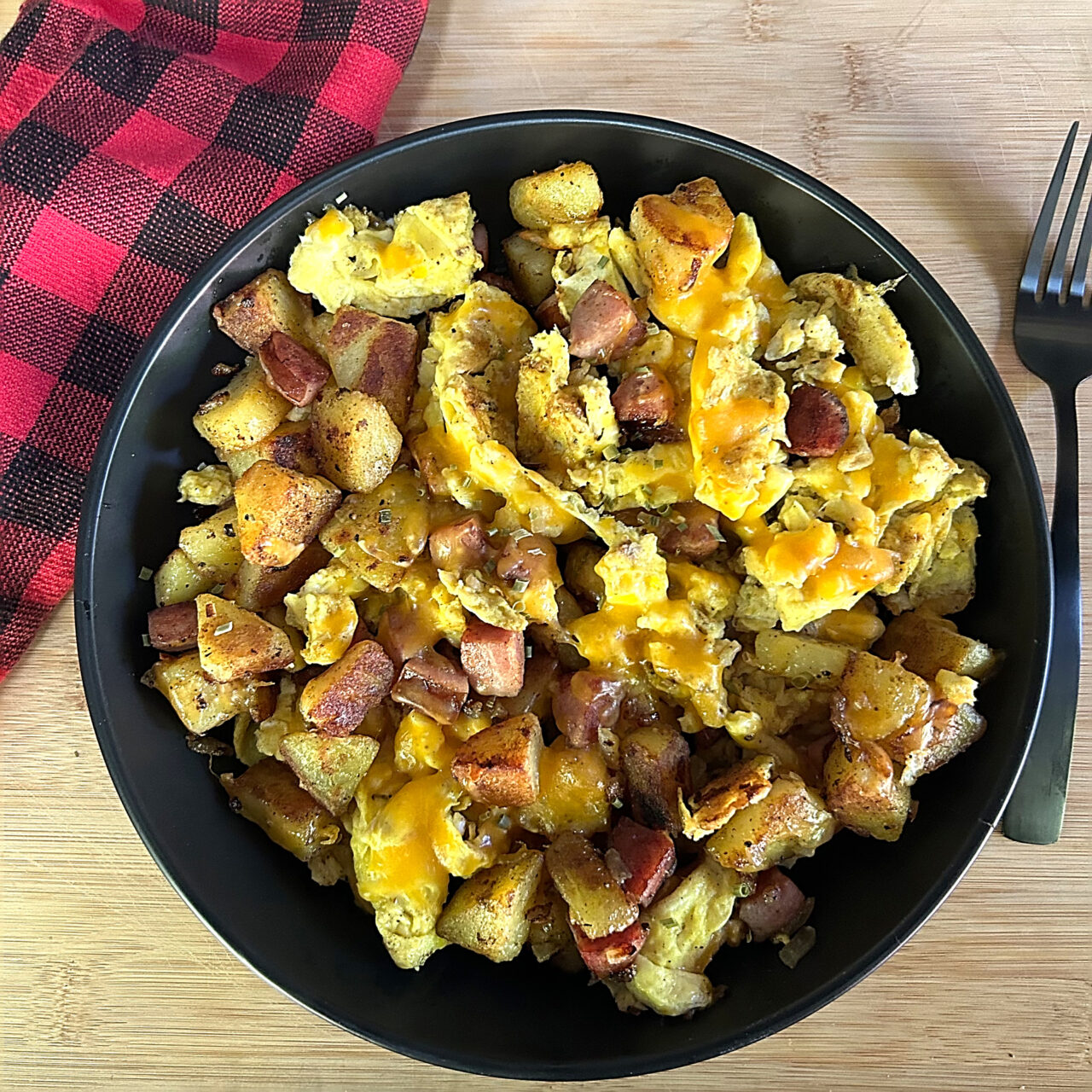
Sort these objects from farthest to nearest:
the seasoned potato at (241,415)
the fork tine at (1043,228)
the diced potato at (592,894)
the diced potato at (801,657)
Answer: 1. the fork tine at (1043,228)
2. the seasoned potato at (241,415)
3. the diced potato at (801,657)
4. the diced potato at (592,894)

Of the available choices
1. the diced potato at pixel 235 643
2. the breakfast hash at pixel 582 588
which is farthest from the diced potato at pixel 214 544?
the diced potato at pixel 235 643

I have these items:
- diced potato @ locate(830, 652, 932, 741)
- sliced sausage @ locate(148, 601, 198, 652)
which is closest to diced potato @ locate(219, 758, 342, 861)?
sliced sausage @ locate(148, 601, 198, 652)

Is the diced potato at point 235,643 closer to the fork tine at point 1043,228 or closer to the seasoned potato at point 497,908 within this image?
the seasoned potato at point 497,908

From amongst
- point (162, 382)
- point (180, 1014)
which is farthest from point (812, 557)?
point (180, 1014)

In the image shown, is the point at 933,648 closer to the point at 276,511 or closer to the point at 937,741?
the point at 937,741

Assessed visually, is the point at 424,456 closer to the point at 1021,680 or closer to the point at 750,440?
the point at 750,440

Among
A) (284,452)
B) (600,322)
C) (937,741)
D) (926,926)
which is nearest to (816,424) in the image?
(600,322)
